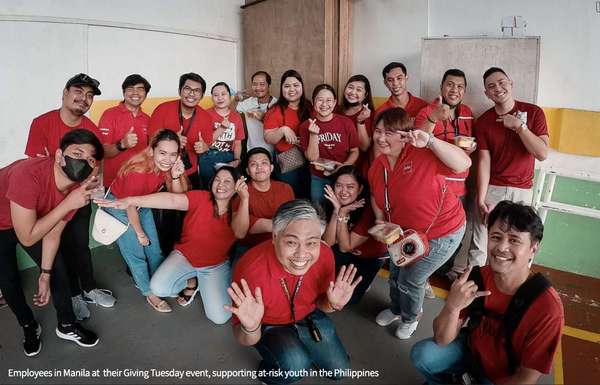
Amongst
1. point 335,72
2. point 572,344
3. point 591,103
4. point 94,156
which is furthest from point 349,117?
point 572,344

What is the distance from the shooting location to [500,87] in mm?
3084

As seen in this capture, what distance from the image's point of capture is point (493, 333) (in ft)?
6.11

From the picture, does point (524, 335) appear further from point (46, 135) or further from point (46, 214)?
point (46, 135)

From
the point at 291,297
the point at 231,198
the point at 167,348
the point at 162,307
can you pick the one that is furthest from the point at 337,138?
the point at 167,348

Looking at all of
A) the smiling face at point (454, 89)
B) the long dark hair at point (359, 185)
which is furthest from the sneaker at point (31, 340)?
the smiling face at point (454, 89)

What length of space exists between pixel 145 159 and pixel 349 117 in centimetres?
182

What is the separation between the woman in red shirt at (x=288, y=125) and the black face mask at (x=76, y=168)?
1.68 metres

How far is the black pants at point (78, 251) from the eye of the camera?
3.05 meters

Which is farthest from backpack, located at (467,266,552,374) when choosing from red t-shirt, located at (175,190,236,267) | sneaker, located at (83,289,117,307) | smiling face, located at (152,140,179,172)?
sneaker, located at (83,289,117,307)

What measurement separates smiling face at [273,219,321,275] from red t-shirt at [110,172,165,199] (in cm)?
142

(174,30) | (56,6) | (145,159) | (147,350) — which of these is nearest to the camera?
(147,350)

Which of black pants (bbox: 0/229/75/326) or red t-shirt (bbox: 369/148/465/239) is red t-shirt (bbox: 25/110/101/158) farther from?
red t-shirt (bbox: 369/148/465/239)

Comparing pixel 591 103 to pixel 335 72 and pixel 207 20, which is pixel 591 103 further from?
pixel 207 20

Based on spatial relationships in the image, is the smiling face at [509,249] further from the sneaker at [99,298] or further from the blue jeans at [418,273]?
the sneaker at [99,298]
